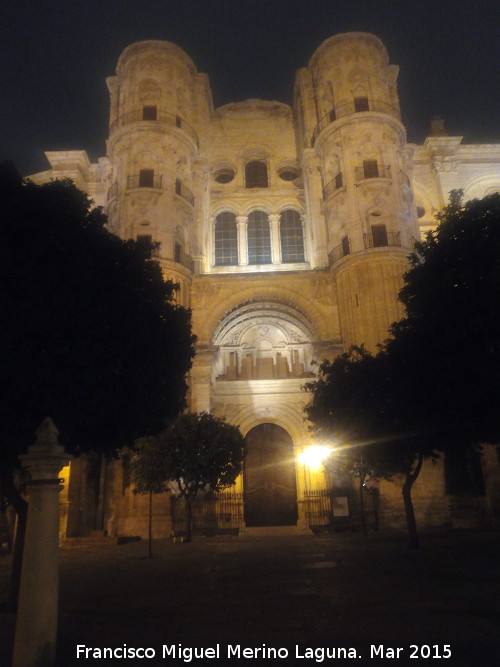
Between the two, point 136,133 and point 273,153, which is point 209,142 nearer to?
point 273,153

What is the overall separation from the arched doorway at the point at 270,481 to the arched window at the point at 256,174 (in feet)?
45.3

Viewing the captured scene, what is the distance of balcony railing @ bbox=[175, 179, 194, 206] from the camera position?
26.7 meters

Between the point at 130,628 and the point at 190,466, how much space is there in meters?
13.0

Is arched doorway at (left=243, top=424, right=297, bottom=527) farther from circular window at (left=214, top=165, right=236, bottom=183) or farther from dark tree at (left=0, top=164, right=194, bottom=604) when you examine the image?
dark tree at (left=0, top=164, right=194, bottom=604)

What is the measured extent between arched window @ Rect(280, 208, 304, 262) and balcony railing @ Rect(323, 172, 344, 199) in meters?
2.68

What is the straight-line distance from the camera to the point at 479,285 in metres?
10.9

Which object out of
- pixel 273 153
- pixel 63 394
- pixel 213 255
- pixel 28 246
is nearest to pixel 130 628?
pixel 63 394

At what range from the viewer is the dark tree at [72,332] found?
8.66 meters

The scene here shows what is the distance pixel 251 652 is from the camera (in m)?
5.20

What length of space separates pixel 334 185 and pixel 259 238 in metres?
4.81

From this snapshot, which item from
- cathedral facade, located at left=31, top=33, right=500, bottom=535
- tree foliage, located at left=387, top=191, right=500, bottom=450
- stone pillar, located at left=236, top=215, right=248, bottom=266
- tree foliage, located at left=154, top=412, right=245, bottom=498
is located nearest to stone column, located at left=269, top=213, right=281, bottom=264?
cathedral facade, located at left=31, top=33, right=500, bottom=535

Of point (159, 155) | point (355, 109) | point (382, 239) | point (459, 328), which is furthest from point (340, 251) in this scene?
point (459, 328)

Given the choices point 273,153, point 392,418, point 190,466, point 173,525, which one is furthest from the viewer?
point 273,153

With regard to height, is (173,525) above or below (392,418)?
below
